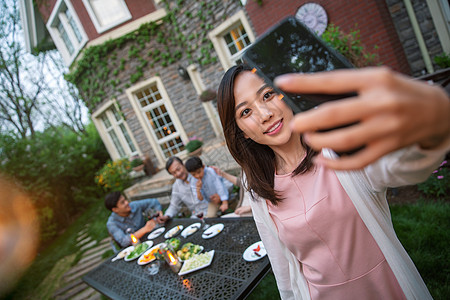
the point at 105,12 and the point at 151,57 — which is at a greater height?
the point at 105,12

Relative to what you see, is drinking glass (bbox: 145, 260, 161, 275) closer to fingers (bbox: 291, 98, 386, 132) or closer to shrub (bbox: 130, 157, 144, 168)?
fingers (bbox: 291, 98, 386, 132)

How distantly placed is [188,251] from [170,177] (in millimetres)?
5013

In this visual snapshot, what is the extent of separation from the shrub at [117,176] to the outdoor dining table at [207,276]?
243 inches

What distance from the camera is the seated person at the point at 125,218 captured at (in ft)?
12.8

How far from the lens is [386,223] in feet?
3.47

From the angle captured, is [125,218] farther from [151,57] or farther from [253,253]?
[151,57]

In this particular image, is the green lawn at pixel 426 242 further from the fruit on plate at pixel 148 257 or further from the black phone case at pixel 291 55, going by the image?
the black phone case at pixel 291 55

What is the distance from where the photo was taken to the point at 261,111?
1.10 metres

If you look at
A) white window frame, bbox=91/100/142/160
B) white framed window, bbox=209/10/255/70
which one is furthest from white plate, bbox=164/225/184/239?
white window frame, bbox=91/100/142/160

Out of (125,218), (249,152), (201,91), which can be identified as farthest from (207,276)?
(201,91)

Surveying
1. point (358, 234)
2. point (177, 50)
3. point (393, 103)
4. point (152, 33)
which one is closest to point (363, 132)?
point (393, 103)

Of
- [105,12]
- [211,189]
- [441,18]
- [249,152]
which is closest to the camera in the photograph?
[249,152]

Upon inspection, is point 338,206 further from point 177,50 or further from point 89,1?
point 89,1

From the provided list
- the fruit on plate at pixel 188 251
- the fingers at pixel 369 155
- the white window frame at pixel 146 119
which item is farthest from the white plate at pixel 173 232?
the white window frame at pixel 146 119
